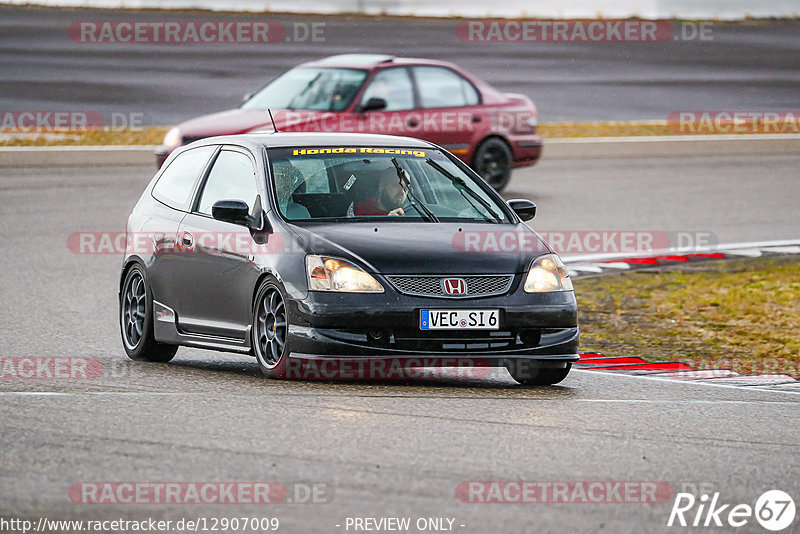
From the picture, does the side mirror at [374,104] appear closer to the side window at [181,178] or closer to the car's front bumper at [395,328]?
the side window at [181,178]

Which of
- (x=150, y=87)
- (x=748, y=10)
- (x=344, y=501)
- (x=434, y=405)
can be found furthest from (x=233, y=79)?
(x=344, y=501)

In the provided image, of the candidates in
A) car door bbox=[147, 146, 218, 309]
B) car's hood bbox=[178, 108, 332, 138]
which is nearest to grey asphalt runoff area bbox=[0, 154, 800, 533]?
car door bbox=[147, 146, 218, 309]

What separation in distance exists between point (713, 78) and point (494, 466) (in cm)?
3005

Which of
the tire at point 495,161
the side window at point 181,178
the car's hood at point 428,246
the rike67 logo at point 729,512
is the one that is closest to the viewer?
the rike67 logo at point 729,512

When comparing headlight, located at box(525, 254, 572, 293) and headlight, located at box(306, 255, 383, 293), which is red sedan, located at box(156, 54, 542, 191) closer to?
headlight, located at box(525, 254, 572, 293)

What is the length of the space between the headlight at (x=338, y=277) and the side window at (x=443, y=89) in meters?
11.0

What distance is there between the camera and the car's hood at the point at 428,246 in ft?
29.3

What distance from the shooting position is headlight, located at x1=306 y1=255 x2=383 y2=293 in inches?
348

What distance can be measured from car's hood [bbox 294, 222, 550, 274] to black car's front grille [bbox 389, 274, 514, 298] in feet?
0.11

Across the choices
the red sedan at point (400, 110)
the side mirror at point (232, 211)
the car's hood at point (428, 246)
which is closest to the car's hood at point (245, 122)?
the red sedan at point (400, 110)

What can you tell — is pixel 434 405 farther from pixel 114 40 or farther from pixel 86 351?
pixel 114 40

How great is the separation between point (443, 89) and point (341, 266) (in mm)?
11351

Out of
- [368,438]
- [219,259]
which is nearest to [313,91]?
[219,259]

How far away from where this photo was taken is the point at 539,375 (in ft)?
31.0
